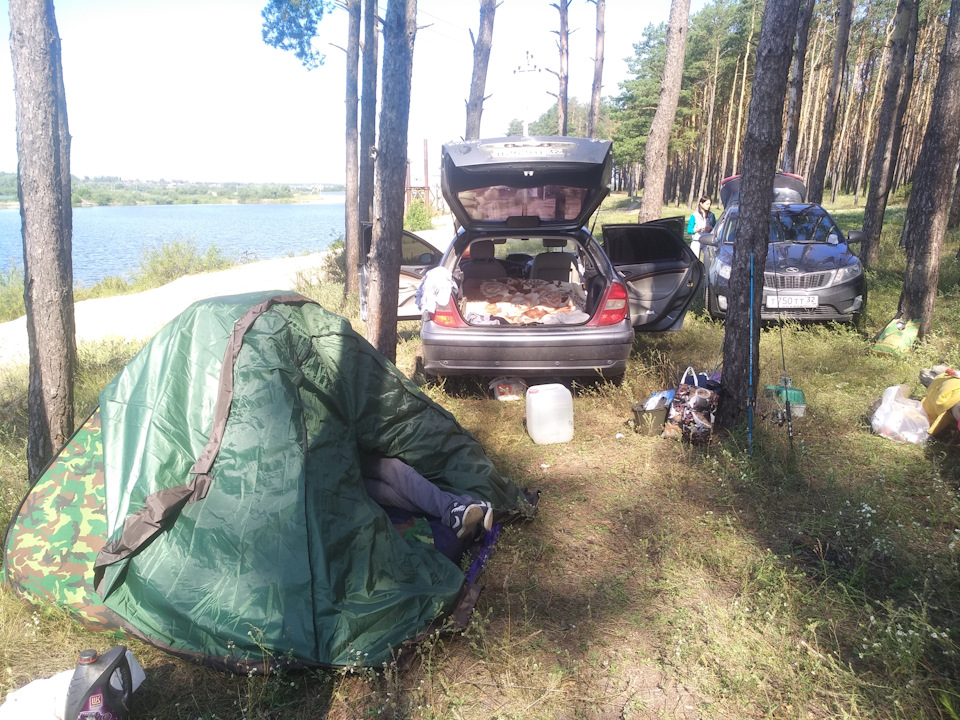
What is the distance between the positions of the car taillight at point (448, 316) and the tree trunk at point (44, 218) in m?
2.69

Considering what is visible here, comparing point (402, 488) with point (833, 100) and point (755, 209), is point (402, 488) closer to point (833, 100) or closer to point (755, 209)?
point (755, 209)

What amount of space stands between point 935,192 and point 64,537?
8303mm

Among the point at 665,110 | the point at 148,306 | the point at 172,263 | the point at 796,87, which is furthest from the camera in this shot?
the point at 172,263

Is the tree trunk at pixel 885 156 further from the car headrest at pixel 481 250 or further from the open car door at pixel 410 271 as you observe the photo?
the open car door at pixel 410 271

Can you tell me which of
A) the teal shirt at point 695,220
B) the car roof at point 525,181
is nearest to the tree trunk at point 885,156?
the teal shirt at point 695,220

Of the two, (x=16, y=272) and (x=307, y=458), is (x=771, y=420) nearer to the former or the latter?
(x=307, y=458)

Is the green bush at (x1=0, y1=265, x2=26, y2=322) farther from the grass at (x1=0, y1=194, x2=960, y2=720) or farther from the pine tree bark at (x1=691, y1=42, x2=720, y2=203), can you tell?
the pine tree bark at (x1=691, y1=42, x2=720, y2=203)

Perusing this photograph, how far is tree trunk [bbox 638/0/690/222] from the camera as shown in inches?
414

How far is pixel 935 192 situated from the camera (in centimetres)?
677

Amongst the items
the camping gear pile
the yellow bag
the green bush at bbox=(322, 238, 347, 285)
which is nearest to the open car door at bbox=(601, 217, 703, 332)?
the camping gear pile

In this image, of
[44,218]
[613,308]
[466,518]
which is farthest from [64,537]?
[613,308]

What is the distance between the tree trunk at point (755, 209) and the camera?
433 centimetres

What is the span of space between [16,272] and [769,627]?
18.1 metres

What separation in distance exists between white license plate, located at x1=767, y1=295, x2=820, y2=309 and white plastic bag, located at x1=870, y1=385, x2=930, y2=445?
122 inches
